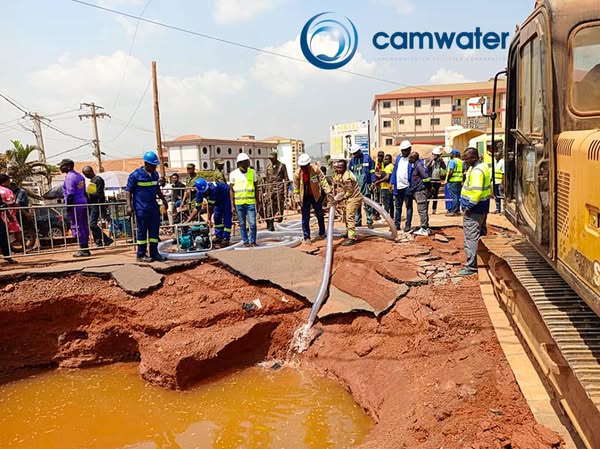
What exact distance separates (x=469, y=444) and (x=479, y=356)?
5.64 ft

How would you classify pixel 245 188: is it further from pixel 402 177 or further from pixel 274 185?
pixel 402 177

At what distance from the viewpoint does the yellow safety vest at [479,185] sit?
636cm

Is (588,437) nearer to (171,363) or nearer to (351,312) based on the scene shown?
(351,312)

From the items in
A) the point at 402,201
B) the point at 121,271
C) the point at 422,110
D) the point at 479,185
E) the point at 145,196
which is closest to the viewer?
the point at 479,185

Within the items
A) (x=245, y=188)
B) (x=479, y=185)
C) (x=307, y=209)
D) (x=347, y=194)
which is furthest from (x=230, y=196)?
(x=479, y=185)

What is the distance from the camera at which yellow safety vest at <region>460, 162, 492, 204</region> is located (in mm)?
6363

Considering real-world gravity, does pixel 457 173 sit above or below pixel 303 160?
below

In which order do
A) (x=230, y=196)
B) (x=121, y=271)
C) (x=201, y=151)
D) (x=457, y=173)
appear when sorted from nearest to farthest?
(x=121, y=271) < (x=230, y=196) < (x=457, y=173) < (x=201, y=151)

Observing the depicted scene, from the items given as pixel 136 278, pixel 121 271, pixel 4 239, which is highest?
pixel 4 239

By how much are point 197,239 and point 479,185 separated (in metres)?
5.25

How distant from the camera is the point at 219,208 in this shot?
911cm

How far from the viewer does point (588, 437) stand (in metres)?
2.92

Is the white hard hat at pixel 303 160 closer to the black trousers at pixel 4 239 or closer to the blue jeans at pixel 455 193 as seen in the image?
the blue jeans at pixel 455 193

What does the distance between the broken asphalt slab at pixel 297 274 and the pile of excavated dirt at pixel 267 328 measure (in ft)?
0.50
